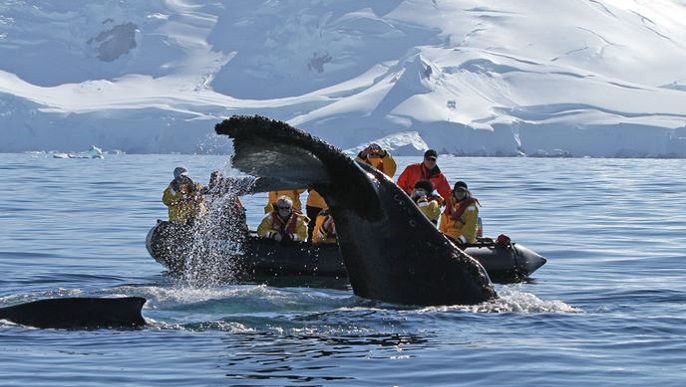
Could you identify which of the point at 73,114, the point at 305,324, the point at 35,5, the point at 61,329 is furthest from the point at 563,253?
the point at 35,5

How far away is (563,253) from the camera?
18250 millimetres

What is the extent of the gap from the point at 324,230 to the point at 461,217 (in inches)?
65.4

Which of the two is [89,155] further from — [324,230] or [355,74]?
[324,230]

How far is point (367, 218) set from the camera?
28.7ft

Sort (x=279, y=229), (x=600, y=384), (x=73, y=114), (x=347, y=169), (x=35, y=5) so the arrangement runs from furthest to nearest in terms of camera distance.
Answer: (x=35, y=5) < (x=73, y=114) < (x=279, y=229) < (x=347, y=169) < (x=600, y=384)

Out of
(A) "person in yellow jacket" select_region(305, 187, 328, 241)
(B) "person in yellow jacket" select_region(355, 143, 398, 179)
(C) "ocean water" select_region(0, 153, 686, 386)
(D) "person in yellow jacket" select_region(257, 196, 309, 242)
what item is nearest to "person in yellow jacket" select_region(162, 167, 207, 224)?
(C) "ocean water" select_region(0, 153, 686, 386)

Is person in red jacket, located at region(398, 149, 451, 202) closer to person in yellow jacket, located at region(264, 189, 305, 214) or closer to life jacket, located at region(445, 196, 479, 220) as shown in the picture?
life jacket, located at region(445, 196, 479, 220)

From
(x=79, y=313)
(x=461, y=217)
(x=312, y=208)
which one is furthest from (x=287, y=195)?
(x=79, y=313)

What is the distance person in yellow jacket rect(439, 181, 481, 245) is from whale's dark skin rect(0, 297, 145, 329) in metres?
7.07

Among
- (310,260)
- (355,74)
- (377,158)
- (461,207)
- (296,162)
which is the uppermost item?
(355,74)

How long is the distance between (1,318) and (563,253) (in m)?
10.6

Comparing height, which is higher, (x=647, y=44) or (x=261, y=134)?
(x=647, y=44)

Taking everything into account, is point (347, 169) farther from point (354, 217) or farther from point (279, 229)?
point (279, 229)

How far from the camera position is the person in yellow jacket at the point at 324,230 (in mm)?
15805
